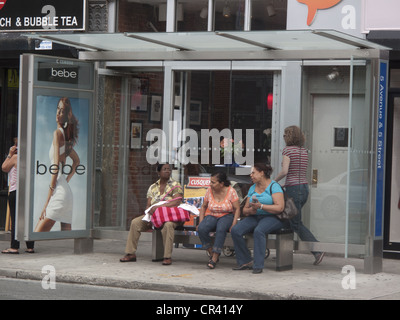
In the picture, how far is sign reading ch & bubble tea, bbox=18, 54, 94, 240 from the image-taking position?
12398mm

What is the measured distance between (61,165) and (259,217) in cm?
319

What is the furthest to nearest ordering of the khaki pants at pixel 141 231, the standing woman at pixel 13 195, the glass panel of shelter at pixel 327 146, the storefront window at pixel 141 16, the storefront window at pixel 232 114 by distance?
the storefront window at pixel 141 16
the standing woman at pixel 13 195
the storefront window at pixel 232 114
the glass panel of shelter at pixel 327 146
the khaki pants at pixel 141 231

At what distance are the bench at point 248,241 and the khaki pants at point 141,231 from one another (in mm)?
180

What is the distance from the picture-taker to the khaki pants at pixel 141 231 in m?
12.0

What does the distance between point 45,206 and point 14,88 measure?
4972 millimetres

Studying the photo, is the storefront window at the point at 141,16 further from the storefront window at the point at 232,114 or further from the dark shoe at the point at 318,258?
the dark shoe at the point at 318,258

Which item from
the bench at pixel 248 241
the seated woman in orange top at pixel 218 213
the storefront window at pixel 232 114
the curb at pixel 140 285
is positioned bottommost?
the curb at pixel 140 285

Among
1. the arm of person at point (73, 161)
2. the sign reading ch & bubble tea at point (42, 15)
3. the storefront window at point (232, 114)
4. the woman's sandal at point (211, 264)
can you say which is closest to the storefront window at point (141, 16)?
the sign reading ch & bubble tea at point (42, 15)

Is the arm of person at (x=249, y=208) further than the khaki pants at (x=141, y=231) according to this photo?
No

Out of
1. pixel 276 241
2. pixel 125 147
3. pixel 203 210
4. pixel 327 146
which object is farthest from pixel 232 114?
pixel 276 241

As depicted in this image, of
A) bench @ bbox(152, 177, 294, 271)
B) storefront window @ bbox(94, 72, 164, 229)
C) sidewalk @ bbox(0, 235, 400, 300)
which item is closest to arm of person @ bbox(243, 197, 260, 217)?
bench @ bbox(152, 177, 294, 271)

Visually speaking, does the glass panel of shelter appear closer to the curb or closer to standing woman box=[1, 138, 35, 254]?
the curb

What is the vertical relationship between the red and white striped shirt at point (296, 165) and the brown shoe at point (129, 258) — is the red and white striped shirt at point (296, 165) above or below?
above

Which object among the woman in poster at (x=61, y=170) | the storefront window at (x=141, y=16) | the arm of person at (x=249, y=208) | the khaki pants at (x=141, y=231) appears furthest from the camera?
the storefront window at (x=141, y=16)
